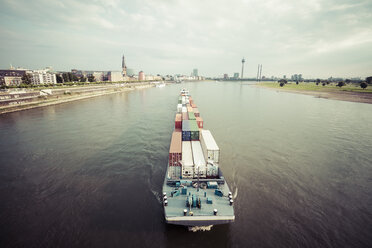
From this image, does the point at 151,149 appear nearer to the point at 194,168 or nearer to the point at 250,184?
the point at 194,168

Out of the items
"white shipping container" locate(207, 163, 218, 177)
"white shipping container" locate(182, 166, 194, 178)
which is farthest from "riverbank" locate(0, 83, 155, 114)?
"white shipping container" locate(207, 163, 218, 177)

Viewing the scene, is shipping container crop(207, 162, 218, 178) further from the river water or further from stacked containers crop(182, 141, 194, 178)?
the river water

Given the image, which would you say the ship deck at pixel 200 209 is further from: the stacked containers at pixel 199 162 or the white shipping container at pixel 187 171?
the stacked containers at pixel 199 162

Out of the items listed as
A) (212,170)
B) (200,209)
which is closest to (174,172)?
(212,170)

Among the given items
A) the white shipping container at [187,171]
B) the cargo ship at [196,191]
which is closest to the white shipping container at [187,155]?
the cargo ship at [196,191]

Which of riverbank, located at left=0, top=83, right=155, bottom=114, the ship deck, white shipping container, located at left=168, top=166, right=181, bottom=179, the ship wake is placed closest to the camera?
the ship deck

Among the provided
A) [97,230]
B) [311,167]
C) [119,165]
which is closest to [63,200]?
[97,230]

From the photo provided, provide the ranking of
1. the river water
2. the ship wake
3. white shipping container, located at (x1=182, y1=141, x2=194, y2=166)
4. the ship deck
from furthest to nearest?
white shipping container, located at (x1=182, y1=141, x2=194, y2=166), the ship wake, the river water, the ship deck
